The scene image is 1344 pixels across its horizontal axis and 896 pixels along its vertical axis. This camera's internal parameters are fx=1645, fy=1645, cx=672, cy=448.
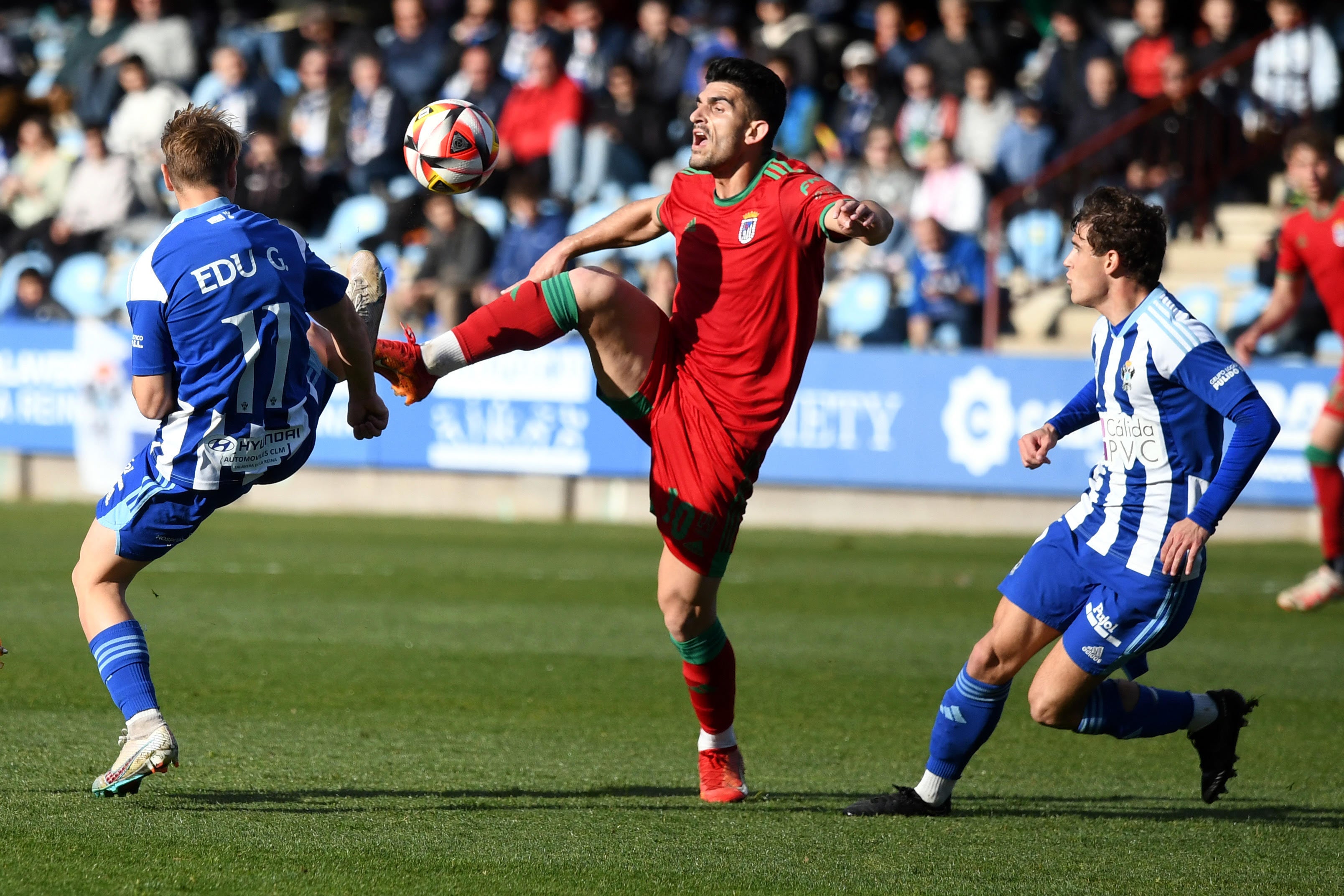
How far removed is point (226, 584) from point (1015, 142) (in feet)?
29.0

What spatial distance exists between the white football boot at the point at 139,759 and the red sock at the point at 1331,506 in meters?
6.33

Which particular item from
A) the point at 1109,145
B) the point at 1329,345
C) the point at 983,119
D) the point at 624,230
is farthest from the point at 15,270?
the point at 624,230

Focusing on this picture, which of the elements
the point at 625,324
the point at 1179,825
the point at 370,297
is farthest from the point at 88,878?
the point at 1179,825

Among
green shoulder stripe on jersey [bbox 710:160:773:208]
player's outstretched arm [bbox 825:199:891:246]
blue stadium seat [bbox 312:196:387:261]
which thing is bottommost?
player's outstretched arm [bbox 825:199:891:246]

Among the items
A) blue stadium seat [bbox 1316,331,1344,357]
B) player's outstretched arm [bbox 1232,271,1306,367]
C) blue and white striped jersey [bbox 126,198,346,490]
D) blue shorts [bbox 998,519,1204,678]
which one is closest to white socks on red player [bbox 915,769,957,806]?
blue shorts [bbox 998,519,1204,678]

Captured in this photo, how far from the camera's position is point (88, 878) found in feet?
12.0

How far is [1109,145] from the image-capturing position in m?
14.7

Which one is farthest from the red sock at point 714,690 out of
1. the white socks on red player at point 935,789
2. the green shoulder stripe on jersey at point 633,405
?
the green shoulder stripe on jersey at point 633,405

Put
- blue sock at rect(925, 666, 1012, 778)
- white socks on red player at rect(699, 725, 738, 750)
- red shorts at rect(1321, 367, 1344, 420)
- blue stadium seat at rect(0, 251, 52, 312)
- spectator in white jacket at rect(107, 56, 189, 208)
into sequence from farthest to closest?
spectator in white jacket at rect(107, 56, 189, 208)
blue stadium seat at rect(0, 251, 52, 312)
red shorts at rect(1321, 367, 1344, 420)
white socks on red player at rect(699, 725, 738, 750)
blue sock at rect(925, 666, 1012, 778)

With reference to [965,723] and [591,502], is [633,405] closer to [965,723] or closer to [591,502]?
[965,723]

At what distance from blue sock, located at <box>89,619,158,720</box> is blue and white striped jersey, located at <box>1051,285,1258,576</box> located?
2614 mm

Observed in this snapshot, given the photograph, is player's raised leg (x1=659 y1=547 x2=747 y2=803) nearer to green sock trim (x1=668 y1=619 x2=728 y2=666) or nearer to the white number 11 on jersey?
green sock trim (x1=668 y1=619 x2=728 y2=666)

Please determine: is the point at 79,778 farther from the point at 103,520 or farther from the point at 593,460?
the point at 593,460

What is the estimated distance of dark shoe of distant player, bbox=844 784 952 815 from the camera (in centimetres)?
475
